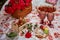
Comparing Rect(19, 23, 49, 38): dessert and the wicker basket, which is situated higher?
the wicker basket

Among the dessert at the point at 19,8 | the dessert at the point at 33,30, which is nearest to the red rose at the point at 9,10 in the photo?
the dessert at the point at 19,8

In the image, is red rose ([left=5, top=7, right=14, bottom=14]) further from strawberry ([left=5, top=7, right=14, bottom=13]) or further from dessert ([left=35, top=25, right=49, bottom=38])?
dessert ([left=35, top=25, right=49, bottom=38])

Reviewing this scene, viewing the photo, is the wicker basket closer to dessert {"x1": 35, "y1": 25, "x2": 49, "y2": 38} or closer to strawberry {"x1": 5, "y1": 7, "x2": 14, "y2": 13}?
strawberry {"x1": 5, "y1": 7, "x2": 14, "y2": 13}

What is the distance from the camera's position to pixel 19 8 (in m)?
1.07

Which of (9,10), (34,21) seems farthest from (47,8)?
(9,10)

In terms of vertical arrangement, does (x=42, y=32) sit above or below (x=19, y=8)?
below

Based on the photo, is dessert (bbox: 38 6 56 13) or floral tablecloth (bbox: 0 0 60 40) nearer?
floral tablecloth (bbox: 0 0 60 40)

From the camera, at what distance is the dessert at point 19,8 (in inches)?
42.3

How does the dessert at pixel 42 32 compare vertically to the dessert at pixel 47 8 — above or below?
below

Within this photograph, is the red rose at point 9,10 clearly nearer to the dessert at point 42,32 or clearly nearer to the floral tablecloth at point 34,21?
the floral tablecloth at point 34,21

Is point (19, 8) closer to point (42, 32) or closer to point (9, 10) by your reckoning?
point (9, 10)

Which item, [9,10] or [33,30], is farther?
[9,10]

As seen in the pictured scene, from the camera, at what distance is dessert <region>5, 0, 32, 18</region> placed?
3.52 feet

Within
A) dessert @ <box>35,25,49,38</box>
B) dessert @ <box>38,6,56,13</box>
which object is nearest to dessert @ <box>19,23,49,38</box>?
dessert @ <box>35,25,49,38</box>
